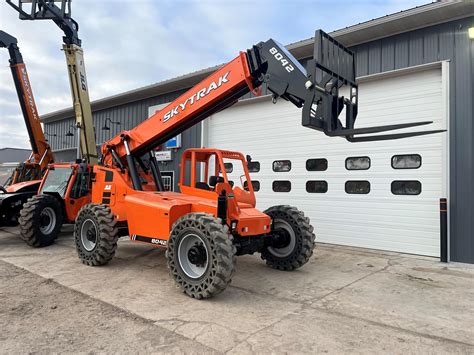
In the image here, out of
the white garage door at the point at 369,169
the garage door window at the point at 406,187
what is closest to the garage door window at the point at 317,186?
the white garage door at the point at 369,169

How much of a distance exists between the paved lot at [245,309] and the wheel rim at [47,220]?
1343 millimetres

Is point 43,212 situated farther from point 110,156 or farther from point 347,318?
point 347,318

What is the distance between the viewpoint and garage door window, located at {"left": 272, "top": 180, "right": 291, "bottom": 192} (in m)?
9.99

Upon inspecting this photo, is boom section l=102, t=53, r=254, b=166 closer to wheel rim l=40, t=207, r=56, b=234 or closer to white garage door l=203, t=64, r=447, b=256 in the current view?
wheel rim l=40, t=207, r=56, b=234

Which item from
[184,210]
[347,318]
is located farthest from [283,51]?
[347,318]

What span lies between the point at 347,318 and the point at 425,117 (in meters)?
5.34

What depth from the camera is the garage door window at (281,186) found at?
9992mm

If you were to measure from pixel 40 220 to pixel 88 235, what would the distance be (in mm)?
2362

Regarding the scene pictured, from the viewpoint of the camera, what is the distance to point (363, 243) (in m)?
8.63

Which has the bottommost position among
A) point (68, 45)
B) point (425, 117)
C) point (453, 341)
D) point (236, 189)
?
point (453, 341)

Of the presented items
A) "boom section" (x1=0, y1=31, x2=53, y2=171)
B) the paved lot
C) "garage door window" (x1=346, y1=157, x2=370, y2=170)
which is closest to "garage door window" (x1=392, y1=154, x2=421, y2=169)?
"garage door window" (x1=346, y1=157, x2=370, y2=170)

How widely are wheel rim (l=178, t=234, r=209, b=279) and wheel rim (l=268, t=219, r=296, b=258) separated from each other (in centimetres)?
191

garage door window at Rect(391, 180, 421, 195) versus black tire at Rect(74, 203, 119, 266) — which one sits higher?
garage door window at Rect(391, 180, 421, 195)

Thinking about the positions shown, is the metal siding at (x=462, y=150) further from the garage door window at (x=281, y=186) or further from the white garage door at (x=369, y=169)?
the garage door window at (x=281, y=186)
